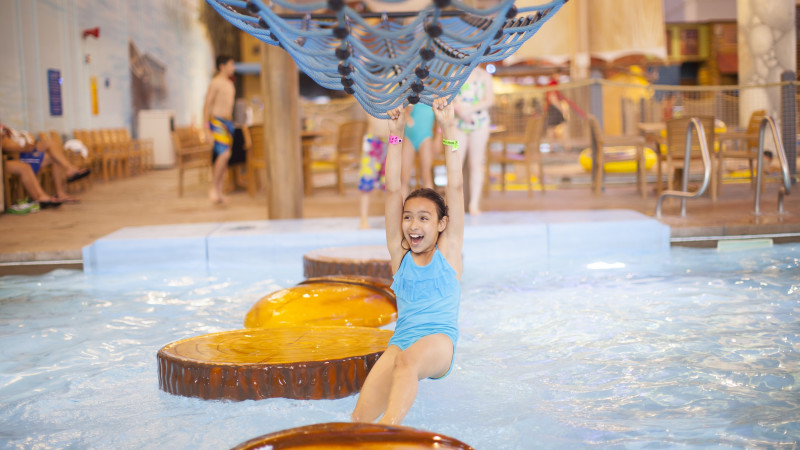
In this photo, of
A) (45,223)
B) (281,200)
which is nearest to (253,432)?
(281,200)

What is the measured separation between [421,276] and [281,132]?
13.6 feet

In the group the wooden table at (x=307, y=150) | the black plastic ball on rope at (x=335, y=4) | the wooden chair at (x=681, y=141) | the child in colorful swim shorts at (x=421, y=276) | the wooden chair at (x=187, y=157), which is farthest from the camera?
the wooden chair at (x=187, y=157)

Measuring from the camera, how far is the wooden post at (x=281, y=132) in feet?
21.6

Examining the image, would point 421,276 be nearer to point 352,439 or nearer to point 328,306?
point 352,439

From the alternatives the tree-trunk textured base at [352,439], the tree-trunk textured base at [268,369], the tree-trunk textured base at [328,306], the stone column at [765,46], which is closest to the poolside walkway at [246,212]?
the tree-trunk textured base at [328,306]

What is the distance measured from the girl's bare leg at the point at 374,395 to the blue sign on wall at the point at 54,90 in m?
10.4

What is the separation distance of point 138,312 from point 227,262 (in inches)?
47.4

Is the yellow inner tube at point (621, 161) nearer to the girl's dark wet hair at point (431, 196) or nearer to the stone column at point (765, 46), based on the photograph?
the stone column at point (765, 46)

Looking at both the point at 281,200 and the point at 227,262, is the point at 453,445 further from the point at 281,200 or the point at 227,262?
the point at 281,200

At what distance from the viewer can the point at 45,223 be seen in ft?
24.1

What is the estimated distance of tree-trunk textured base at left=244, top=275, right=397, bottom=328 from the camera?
3.85 metres

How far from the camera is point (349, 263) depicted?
4801 mm

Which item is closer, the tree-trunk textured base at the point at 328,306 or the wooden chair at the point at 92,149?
the tree-trunk textured base at the point at 328,306

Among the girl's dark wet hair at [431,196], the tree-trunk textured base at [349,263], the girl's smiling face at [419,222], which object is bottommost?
the tree-trunk textured base at [349,263]
